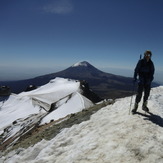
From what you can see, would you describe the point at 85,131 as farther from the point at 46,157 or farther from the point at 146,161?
the point at 146,161

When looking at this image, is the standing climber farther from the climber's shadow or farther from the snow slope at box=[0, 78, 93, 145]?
the snow slope at box=[0, 78, 93, 145]

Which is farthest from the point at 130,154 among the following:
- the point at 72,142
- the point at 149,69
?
the point at 149,69

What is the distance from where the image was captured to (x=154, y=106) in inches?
560

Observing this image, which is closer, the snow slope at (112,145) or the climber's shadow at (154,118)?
the snow slope at (112,145)

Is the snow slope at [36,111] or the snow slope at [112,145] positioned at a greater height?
the snow slope at [112,145]

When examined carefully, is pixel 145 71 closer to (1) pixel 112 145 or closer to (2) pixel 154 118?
(2) pixel 154 118

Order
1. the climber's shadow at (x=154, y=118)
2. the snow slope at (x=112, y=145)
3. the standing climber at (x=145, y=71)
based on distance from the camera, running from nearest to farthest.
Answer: the snow slope at (x=112, y=145) → the climber's shadow at (x=154, y=118) → the standing climber at (x=145, y=71)

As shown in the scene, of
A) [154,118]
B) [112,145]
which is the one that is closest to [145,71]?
[154,118]

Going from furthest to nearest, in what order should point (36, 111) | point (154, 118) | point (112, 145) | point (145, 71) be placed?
point (36, 111)
point (145, 71)
point (154, 118)
point (112, 145)

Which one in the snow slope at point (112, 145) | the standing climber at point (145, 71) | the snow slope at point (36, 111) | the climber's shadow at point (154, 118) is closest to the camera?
the snow slope at point (112, 145)

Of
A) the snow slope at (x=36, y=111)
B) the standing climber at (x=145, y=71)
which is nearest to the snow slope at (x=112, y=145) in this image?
the standing climber at (x=145, y=71)

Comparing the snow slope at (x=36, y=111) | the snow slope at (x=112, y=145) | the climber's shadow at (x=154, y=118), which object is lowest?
the snow slope at (x=36, y=111)

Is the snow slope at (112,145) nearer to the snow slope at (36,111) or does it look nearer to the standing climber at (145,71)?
the standing climber at (145,71)

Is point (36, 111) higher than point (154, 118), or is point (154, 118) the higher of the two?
point (154, 118)
